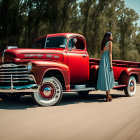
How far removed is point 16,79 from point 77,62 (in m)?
2.11

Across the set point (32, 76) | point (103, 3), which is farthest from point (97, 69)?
point (103, 3)

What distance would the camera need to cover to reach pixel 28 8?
25.2 meters

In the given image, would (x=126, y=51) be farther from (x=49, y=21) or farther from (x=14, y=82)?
(x=14, y=82)

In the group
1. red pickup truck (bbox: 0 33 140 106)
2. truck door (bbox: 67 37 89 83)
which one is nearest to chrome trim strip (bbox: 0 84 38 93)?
red pickup truck (bbox: 0 33 140 106)

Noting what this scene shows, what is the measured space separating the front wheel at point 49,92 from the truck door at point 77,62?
933 mm

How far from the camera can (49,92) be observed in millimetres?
6469

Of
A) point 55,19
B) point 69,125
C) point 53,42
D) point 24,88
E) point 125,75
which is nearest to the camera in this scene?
point 69,125

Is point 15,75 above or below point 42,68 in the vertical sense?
below

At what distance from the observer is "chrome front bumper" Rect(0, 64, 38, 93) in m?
5.92

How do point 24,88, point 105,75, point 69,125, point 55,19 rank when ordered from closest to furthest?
point 69,125 < point 24,88 < point 105,75 < point 55,19

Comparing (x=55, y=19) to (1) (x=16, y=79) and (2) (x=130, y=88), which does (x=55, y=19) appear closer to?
(2) (x=130, y=88)

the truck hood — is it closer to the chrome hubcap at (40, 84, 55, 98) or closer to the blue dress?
the chrome hubcap at (40, 84, 55, 98)

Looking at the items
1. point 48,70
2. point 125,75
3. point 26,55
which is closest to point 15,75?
point 26,55

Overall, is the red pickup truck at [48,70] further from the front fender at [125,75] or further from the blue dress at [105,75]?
the front fender at [125,75]
